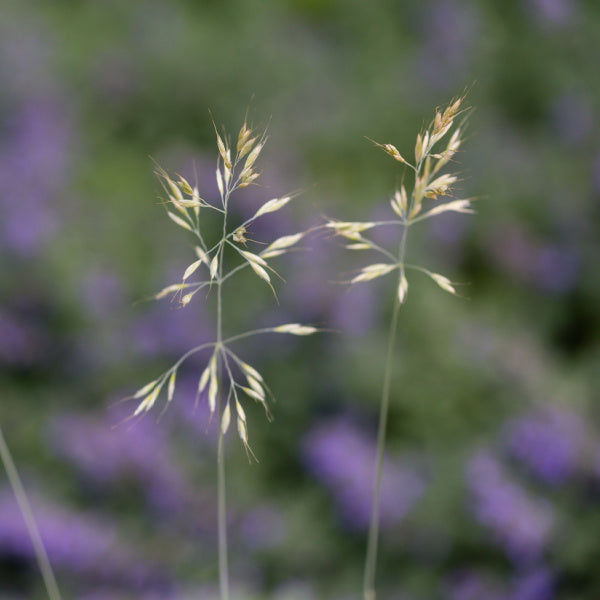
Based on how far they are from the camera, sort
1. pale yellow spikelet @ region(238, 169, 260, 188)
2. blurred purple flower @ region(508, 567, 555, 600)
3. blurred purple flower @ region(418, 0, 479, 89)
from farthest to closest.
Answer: blurred purple flower @ region(418, 0, 479, 89), blurred purple flower @ region(508, 567, 555, 600), pale yellow spikelet @ region(238, 169, 260, 188)

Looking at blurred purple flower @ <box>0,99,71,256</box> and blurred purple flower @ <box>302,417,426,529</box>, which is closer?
blurred purple flower @ <box>302,417,426,529</box>

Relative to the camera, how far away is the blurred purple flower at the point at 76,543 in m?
1.83

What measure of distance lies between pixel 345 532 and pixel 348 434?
0.87 feet

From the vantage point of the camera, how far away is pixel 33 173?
261 cm

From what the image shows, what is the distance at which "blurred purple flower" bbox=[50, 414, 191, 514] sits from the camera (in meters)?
1.93

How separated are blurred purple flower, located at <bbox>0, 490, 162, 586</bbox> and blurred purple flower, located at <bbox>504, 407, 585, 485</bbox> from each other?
3.23ft

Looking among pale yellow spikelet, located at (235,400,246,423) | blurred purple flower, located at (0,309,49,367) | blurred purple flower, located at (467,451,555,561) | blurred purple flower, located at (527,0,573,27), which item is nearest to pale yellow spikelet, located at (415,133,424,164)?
pale yellow spikelet, located at (235,400,246,423)

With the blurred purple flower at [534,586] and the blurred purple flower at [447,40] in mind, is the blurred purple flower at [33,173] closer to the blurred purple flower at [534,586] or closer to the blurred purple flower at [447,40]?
the blurred purple flower at [447,40]

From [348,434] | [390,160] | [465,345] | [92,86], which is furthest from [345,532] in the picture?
[92,86]

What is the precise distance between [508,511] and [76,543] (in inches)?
42.3

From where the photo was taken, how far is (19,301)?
2.28 metres

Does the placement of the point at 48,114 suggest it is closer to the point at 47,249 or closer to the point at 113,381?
the point at 47,249

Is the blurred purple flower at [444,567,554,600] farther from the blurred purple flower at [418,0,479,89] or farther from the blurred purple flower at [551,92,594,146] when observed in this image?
the blurred purple flower at [418,0,479,89]

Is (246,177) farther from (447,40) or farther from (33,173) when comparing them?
(447,40)
